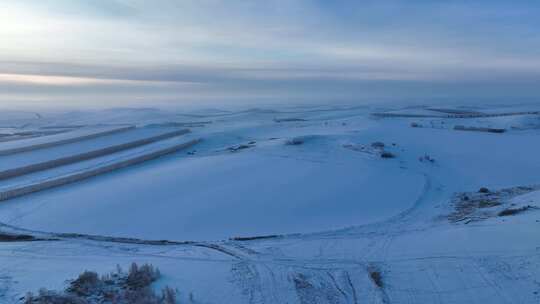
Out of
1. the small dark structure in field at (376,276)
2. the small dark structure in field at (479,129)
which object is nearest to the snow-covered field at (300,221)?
the small dark structure in field at (376,276)

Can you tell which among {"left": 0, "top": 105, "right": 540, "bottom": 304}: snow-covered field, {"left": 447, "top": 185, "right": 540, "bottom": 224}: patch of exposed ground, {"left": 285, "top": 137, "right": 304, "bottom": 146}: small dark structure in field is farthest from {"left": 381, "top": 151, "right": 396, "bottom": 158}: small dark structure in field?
{"left": 447, "top": 185, "right": 540, "bottom": 224}: patch of exposed ground

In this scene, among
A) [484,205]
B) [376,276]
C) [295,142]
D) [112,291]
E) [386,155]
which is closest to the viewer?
[112,291]

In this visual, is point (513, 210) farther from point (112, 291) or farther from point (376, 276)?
point (112, 291)

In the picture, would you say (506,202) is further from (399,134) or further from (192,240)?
(399,134)

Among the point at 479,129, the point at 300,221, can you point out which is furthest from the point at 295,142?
the point at 479,129

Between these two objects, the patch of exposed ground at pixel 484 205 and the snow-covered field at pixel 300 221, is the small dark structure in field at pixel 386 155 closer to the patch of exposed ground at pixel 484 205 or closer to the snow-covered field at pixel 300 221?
the snow-covered field at pixel 300 221

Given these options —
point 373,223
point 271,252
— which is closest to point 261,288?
point 271,252
